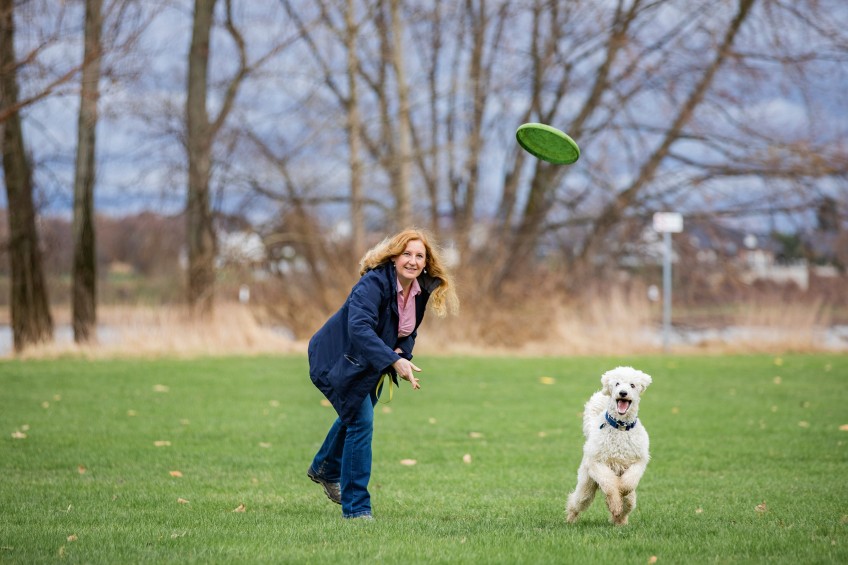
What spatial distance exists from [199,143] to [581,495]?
1855 centimetres

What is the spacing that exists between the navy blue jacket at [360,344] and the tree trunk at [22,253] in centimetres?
1585

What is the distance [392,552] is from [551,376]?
1167 centimetres

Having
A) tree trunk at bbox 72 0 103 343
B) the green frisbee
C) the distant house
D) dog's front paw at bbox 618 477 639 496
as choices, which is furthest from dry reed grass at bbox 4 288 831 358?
dog's front paw at bbox 618 477 639 496

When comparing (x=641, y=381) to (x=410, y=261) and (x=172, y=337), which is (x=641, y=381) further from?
(x=172, y=337)

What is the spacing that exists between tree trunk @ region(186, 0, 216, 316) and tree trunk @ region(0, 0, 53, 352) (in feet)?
10.8

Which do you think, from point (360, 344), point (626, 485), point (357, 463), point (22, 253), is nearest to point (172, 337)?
point (22, 253)

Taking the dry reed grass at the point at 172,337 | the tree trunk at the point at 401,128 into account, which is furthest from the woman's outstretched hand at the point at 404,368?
the tree trunk at the point at 401,128

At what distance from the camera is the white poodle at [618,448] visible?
624 cm

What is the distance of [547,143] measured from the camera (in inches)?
322

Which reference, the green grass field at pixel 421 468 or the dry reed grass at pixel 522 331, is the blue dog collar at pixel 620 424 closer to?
the green grass field at pixel 421 468

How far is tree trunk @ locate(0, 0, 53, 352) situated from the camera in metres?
21.0

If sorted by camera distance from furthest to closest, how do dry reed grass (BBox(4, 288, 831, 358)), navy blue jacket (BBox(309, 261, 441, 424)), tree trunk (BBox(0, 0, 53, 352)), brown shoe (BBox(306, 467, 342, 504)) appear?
1. tree trunk (BBox(0, 0, 53, 352))
2. dry reed grass (BBox(4, 288, 831, 358))
3. brown shoe (BBox(306, 467, 342, 504))
4. navy blue jacket (BBox(309, 261, 441, 424))

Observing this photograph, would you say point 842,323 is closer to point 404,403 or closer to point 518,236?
point 518,236

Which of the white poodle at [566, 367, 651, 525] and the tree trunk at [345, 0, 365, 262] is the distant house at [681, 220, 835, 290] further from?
the white poodle at [566, 367, 651, 525]
